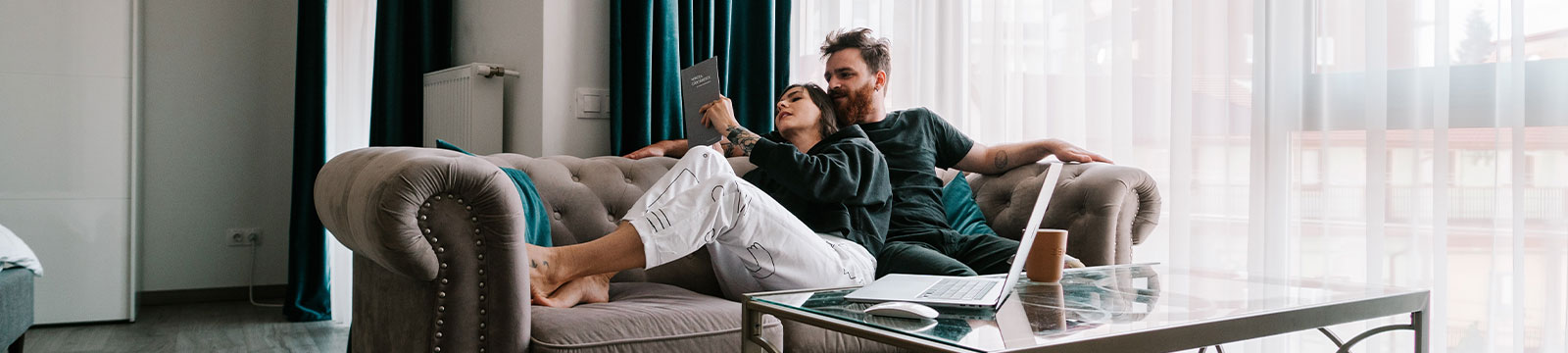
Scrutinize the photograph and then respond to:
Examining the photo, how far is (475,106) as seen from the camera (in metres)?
3.00

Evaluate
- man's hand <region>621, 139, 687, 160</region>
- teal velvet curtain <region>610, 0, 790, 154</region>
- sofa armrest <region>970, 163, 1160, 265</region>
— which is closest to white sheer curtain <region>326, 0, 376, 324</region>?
teal velvet curtain <region>610, 0, 790, 154</region>

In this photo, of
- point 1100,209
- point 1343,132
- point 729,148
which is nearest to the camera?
point 1343,132

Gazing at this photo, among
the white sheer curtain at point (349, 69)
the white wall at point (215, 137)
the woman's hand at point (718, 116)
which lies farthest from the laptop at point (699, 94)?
the white wall at point (215, 137)

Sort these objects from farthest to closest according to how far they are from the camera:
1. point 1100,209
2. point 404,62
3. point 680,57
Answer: point 404,62
point 680,57
point 1100,209

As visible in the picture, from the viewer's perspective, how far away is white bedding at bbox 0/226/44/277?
2.43m

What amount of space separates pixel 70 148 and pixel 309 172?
76 cm

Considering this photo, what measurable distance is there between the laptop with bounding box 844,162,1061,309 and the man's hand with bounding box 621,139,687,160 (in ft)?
4.11

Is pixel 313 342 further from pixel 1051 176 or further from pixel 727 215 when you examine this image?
pixel 1051 176

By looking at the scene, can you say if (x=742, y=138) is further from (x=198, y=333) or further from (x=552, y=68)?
(x=198, y=333)

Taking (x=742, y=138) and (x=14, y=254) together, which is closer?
(x=742, y=138)

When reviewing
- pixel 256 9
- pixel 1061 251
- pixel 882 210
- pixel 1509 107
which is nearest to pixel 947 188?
pixel 882 210

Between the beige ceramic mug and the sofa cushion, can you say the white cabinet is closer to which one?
the sofa cushion

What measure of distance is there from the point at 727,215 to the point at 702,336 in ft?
0.87

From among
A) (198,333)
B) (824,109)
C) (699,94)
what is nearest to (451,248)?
(699,94)
